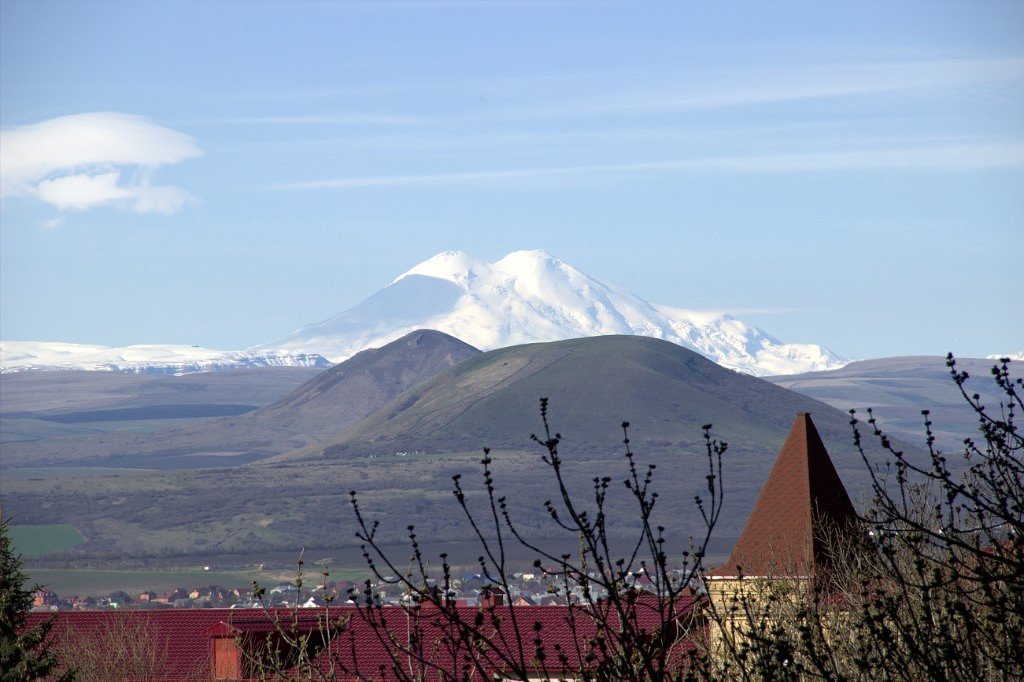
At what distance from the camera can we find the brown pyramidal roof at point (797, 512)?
30.2 metres

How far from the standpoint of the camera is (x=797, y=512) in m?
31.0

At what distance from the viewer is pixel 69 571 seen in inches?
7534

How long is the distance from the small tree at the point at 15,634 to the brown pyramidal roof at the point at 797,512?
1435 centimetres

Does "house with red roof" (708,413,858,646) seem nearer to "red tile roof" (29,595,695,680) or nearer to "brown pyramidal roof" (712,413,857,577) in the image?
"brown pyramidal roof" (712,413,857,577)

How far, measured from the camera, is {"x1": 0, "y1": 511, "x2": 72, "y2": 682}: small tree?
23484mm

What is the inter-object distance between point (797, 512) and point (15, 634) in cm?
1720

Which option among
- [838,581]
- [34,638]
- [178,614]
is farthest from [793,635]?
[178,614]

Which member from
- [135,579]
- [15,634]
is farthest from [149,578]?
[15,634]

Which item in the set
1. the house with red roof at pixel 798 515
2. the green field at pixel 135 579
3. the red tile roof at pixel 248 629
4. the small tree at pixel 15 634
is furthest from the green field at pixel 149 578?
the house with red roof at pixel 798 515

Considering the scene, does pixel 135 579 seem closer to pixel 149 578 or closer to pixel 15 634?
pixel 149 578

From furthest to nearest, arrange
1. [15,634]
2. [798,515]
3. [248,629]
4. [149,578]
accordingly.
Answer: [149,578] < [798,515] < [248,629] < [15,634]

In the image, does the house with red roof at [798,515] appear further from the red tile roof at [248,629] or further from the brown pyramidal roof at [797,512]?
the red tile roof at [248,629]

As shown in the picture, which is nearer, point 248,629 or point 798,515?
point 248,629

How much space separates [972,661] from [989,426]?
2.21 metres
